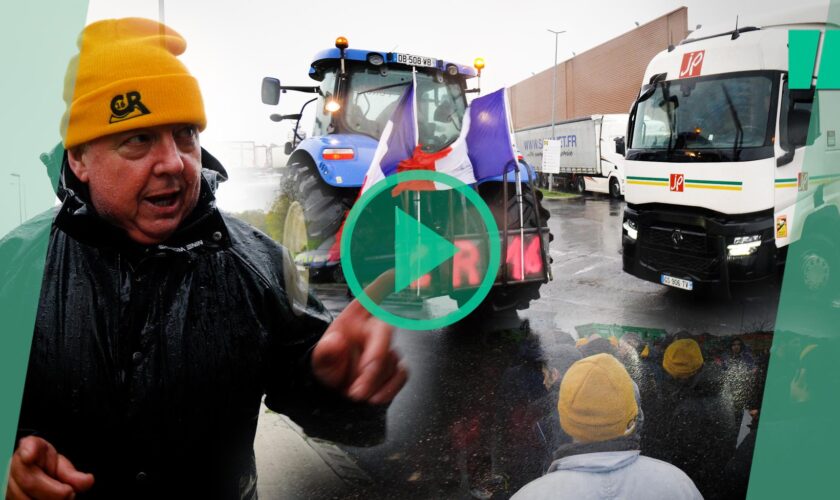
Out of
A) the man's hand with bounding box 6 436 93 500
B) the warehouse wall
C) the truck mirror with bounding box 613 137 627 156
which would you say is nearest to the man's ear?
the man's hand with bounding box 6 436 93 500

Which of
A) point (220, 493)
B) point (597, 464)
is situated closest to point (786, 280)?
point (597, 464)

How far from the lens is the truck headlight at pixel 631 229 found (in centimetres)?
644

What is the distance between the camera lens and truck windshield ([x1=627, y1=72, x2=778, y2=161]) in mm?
5340

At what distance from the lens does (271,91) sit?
4.04m

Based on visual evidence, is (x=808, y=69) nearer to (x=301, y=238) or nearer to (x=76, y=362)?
(x=301, y=238)

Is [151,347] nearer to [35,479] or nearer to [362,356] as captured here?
[35,479]

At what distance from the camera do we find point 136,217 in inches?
47.4

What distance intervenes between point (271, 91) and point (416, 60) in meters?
1.64

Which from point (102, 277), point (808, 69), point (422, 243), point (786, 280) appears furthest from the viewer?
point (786, 280)

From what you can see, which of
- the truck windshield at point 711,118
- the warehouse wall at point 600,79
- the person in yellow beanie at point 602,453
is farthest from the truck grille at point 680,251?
the warehouse wall at point 600,79

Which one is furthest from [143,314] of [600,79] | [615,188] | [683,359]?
[600,79]

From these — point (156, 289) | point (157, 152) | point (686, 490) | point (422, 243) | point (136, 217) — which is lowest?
point (686, 490)

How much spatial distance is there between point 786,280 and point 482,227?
3722 mm

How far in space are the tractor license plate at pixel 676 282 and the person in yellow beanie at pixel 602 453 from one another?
4607 mm
